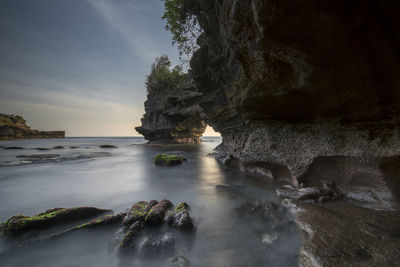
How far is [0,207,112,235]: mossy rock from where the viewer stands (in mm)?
2354

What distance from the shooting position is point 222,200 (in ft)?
12.4

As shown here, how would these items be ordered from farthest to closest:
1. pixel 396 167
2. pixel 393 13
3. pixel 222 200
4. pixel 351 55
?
pixel 222 200
pixel 396 167
pixel 351 55
pixel 393 13

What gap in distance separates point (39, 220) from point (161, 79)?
68.0 feet

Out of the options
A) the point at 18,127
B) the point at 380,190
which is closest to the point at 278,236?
the point at 380,190

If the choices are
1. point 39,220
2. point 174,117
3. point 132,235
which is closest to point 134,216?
point 132,235

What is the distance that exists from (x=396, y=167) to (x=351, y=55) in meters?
2.14

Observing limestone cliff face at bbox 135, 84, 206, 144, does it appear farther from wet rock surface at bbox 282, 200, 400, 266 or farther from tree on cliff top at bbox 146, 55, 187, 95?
wet rock surface at bbox 282, 200, 400, 266

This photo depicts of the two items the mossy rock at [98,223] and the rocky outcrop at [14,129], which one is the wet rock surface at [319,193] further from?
the rocky outcrop at [14,129]

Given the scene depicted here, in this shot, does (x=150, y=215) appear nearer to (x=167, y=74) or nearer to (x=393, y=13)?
(x=393, y=13)

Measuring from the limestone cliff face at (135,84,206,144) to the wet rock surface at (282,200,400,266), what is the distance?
48.6 feet

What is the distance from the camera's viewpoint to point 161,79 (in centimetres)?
2125

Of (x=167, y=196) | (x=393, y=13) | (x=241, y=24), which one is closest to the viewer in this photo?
(x=393, y=13)

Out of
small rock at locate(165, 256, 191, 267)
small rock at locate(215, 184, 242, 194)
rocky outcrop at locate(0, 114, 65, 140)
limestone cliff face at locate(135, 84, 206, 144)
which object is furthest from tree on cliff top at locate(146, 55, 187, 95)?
rocky outcrop at locate(0, 114, 65, 140)

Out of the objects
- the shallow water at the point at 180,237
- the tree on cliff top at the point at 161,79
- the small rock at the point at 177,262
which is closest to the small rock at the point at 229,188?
the shallow water at the point at 180,237
